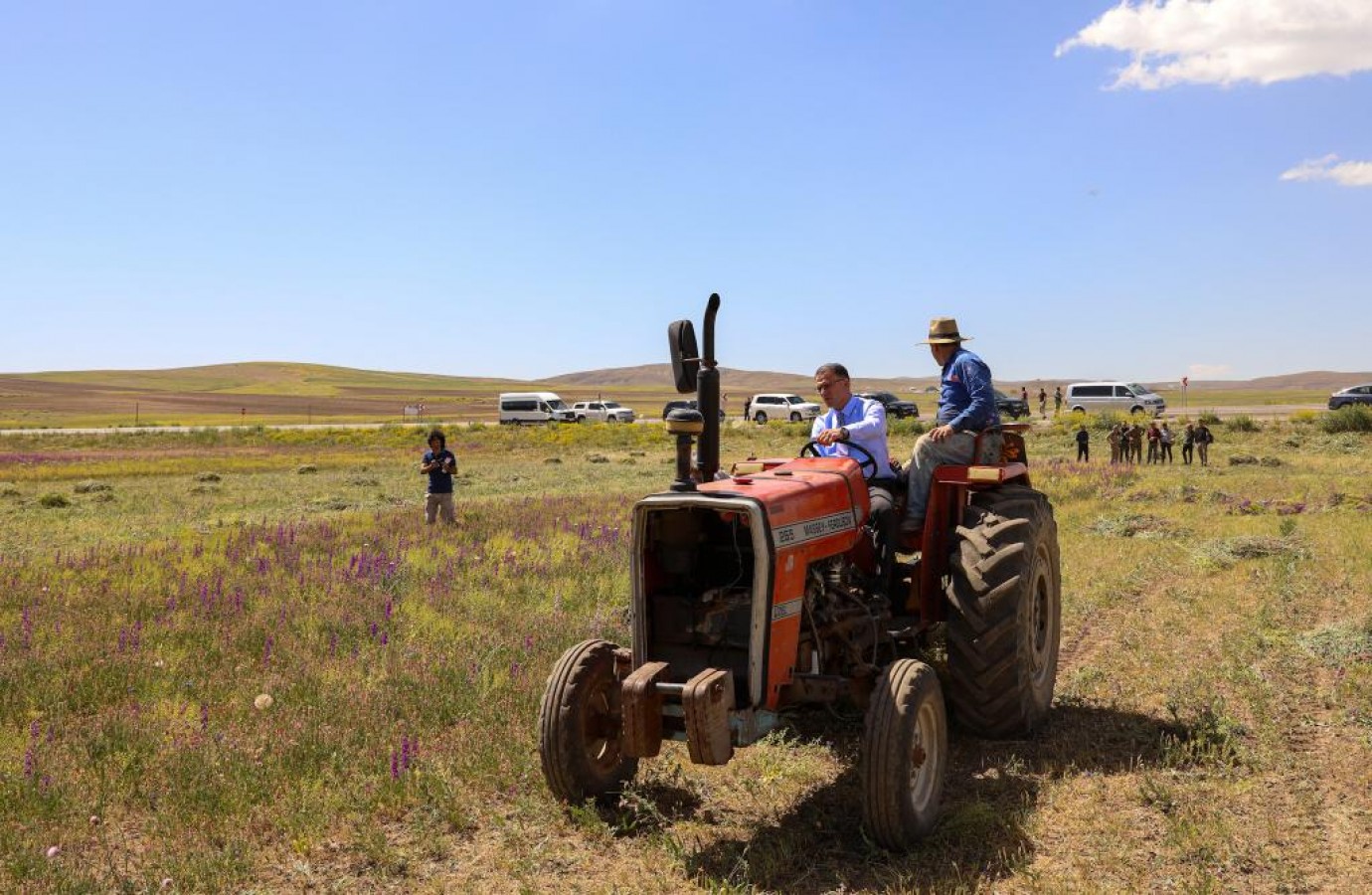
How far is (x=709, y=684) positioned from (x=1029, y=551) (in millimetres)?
2493

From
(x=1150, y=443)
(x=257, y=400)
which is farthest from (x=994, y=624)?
(x=257, y=400)

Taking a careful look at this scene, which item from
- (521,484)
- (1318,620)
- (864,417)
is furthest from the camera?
(521,484)

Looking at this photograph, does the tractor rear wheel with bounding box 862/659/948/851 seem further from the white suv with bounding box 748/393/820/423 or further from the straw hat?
the white suv with bounding box 748/393/820/423

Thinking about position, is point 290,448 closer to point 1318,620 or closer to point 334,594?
point 334,594

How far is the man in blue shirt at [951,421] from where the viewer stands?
233 inches

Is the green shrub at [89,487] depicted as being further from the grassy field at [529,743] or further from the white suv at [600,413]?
the white suv at [600,413]

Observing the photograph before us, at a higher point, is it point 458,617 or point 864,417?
point 864,417

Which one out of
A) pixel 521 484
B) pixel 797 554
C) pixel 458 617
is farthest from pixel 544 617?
pixel 521 484

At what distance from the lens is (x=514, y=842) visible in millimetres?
4512

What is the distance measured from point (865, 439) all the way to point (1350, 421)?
112 ft

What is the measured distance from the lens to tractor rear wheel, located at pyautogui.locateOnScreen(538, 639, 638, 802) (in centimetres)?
457

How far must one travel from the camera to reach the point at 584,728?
4684 millimetres

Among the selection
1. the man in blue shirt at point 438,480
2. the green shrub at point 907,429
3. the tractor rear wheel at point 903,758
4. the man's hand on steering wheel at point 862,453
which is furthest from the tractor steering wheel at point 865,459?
the green shrub at point 907,429

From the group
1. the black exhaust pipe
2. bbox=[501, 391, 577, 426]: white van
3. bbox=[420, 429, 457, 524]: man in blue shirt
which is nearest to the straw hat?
the black exhaust pipe
